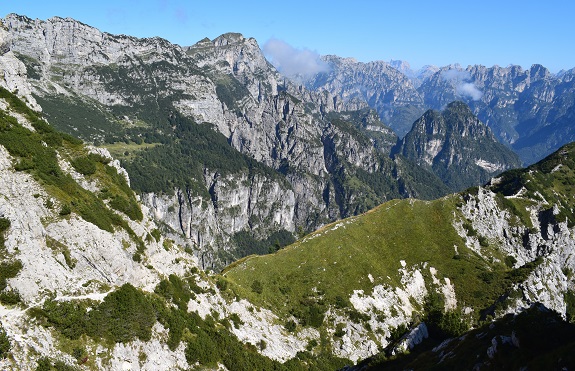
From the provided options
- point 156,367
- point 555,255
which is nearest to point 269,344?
point 156,367

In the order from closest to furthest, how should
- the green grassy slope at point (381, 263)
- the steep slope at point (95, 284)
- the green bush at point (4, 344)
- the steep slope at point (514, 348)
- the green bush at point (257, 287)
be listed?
1. the steep slope at point (514, 348)
2. the green bush at point (4, 344)
3. the steep slope at point (95, 284)
4. the green bush at point (257, 287)
5. the green grassy slope at point (381, 263)

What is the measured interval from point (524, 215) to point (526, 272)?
56.6 metres

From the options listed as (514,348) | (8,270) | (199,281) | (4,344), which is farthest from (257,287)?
(514,348)

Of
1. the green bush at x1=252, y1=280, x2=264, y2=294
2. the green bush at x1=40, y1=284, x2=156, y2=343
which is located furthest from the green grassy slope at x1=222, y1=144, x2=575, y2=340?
the green bush at x1=40, y1=284, x2=156, y2=343

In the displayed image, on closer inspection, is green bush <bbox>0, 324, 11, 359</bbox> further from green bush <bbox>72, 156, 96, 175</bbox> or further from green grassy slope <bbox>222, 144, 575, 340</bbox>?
green grassy slope <bbox>222, 144, 575, 340</bbox>

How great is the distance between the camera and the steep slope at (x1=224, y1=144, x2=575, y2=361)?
102188 millimetres

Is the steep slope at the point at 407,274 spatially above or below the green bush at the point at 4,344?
below

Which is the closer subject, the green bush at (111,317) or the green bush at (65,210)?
the green bush at (111,317)

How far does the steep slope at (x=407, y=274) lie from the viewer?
10219 cm

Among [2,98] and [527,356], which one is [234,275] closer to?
[2,98]

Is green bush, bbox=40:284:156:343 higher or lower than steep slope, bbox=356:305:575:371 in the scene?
higher

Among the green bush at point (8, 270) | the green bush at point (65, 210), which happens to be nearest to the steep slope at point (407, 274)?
the green bush at point (65, 210)

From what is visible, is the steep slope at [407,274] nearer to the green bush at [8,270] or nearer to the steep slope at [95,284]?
the steep slope at [95,284]

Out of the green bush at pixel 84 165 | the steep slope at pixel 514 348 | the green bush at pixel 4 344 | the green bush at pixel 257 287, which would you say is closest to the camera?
the steep slope at pixel 514 348
